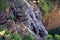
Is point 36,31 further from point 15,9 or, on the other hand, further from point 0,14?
point 0,14

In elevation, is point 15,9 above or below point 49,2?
above

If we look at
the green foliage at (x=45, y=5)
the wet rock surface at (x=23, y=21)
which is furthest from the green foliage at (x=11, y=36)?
the green foliage at (x=45, y=5)

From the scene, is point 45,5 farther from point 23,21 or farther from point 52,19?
point 23,21

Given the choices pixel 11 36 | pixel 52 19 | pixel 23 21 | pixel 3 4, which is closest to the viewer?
pixel 11 36

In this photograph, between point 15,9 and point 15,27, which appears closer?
point 15,27

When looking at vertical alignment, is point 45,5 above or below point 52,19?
above

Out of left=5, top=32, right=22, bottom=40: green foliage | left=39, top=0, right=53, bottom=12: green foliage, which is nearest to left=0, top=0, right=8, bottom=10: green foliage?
left=5, top=32, right=22, bottom=40: green foliage

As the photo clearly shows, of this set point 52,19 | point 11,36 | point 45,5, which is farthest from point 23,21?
point 52,19

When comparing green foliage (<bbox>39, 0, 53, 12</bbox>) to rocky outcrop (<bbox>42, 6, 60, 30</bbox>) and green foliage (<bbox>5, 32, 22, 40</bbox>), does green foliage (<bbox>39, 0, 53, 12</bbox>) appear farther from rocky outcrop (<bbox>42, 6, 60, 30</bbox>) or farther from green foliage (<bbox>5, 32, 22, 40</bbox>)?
green foliage (<bbox>5, 32, 22, 40</bbox>)

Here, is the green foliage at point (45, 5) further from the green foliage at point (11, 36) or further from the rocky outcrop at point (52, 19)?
the green foliage at point (11, 36)

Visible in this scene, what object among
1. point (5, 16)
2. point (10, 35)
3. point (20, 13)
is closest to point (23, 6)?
point (20, 13)

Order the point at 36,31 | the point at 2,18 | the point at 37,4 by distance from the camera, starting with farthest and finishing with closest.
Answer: the point at 37,4 < the point at 36,31 < the point at 2,18
